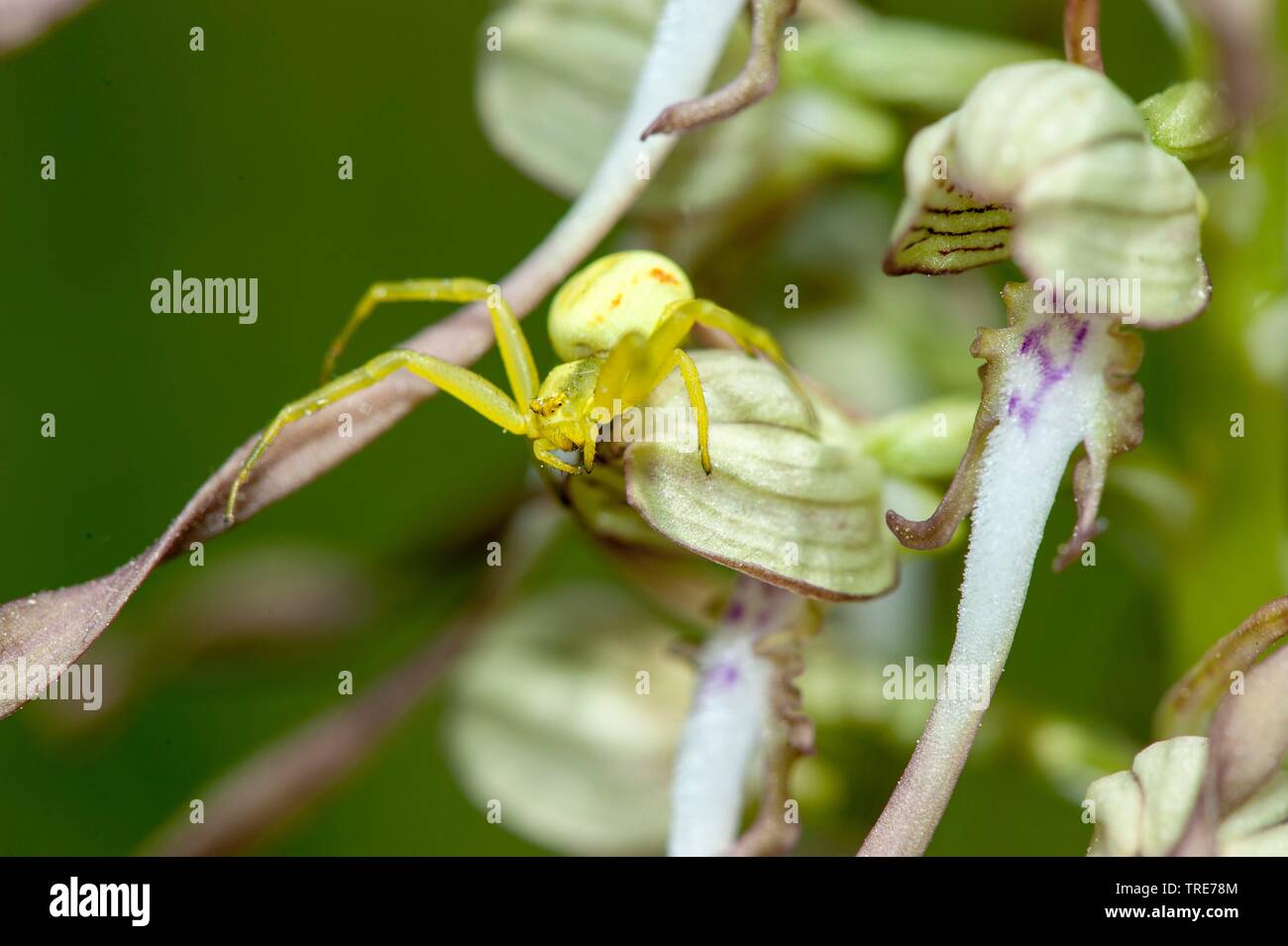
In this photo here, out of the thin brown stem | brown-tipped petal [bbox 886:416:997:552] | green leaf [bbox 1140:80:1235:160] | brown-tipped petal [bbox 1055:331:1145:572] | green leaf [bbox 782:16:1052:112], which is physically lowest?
brown-tipped petal [bbox 886:416:997:552]

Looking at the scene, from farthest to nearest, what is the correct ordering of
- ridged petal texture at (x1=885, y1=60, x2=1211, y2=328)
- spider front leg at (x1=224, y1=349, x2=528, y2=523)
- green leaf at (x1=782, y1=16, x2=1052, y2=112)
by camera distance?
green leaf at (x1=782, y1=16, x2=1052, y2=112)
spider front leg at (x1=224, y1=349, x2=528, y2=523)
ridged petal texture at (x1=885, y1=60, x2=1211, y2=328)

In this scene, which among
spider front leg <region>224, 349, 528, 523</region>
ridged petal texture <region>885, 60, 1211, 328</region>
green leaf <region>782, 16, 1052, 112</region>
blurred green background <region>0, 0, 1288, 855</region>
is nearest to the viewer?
ridged petal texture <region>885, 60, 1211, 328</region>

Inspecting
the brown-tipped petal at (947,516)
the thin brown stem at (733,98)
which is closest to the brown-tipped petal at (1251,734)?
the brown-tipped petal at (947,516)

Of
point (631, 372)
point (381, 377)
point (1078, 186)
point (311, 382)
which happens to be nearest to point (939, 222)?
point (1078, 186)

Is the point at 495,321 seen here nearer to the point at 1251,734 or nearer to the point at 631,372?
the point at 631,372

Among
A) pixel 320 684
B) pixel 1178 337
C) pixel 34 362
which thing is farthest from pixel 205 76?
pixel 1178 337

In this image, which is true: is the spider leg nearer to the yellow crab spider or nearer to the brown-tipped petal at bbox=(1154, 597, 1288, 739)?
the yellow crab spider

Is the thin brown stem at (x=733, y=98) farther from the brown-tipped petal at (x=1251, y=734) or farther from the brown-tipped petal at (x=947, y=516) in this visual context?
the brown-tipped petal at (x=1251, y=734)

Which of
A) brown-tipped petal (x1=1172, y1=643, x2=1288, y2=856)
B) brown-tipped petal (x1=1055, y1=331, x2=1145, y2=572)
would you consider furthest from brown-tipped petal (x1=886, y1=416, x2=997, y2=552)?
brown-tipped petal (x1=1172, y1=643, x2=1288, y2=856)
